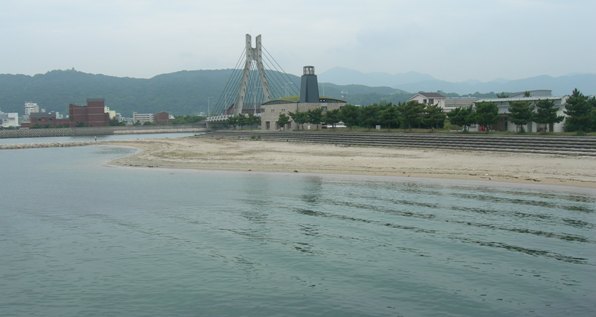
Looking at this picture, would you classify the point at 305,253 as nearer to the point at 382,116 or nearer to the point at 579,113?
the point at 579,113

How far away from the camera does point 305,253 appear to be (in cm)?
1476

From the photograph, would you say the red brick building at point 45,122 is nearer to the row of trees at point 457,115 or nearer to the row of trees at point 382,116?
the row of trees at point 457,115

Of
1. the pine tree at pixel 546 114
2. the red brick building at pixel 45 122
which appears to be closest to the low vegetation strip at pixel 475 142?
the pine tree at pixel 546 114

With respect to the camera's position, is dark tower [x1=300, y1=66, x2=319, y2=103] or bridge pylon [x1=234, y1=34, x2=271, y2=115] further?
bridge pylon [x1=234, y1=34, x2=271, y2=115]

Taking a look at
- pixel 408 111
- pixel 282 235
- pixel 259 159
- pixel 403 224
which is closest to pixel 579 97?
pixel 408 111

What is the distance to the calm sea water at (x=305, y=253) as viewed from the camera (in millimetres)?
10906

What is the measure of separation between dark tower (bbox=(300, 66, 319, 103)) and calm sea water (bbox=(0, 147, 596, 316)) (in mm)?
67553

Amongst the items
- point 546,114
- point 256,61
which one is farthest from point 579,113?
point 256,61

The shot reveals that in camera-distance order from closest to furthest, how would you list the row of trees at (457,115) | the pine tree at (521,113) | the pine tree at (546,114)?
the row of trees at (457,115) < the pine tree at (546,114) < the pine tree at (521,113)

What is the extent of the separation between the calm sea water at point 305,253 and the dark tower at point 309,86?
222ft

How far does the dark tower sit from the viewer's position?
304 ft

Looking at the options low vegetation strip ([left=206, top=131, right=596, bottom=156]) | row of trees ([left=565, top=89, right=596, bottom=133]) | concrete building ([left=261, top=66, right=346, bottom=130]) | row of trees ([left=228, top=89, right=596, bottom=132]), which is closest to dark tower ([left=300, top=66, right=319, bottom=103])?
concrete building ([left=261, top=66, right=346, bottom=130])

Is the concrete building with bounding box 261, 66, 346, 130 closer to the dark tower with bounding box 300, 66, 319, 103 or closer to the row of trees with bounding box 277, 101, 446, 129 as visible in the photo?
the dark tower with bounding box 300, 66, 319, 103

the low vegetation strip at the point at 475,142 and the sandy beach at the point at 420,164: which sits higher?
the low vegetation strip at the point at 475,142
